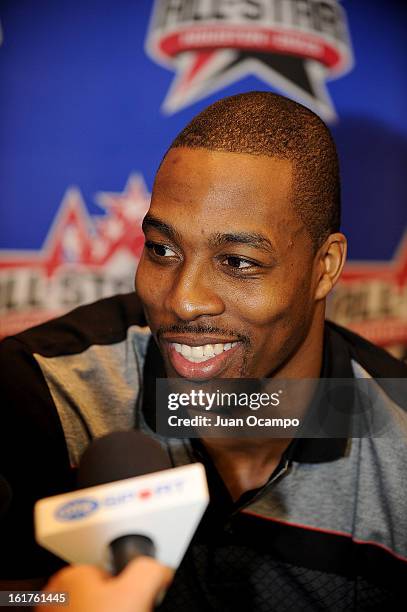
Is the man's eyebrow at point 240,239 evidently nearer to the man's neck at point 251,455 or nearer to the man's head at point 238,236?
the man's head at point 238,236

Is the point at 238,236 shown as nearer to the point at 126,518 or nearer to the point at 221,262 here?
the point at 221,262

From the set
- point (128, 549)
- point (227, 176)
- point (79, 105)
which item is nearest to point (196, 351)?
point (227, 176)

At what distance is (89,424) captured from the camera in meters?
0.87

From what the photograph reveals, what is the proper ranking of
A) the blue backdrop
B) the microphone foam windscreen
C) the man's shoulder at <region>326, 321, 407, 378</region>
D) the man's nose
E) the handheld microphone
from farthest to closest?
1. the blue backdrop
2. the man's shoulder at <region>326, 321, 407, 378</region>
3. the man's nose
4. the microphone foam windscreen
5. the handheld microphone

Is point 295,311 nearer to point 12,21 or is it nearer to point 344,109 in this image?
point 344,109

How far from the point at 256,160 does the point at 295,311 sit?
0.72 ft

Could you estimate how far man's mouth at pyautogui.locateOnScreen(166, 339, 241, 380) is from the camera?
0.82 m

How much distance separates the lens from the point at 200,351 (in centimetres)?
81

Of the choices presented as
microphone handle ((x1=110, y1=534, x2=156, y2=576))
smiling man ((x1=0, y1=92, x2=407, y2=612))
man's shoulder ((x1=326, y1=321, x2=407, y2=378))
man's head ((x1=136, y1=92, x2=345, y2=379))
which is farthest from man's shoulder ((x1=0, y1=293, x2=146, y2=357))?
microphone handle ((x1=110, y1=534, x2=156, y2=576))

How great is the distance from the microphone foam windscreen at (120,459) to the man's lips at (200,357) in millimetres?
214

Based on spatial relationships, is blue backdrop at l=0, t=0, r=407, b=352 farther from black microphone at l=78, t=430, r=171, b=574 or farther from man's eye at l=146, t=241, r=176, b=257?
black microphone at l=78, t=430, r=171, b=574

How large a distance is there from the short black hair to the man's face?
2 centimetres

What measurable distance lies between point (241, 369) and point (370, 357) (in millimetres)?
319

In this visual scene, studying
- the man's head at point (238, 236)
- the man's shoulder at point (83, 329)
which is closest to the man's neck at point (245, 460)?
the man's head at point (238, 236)
